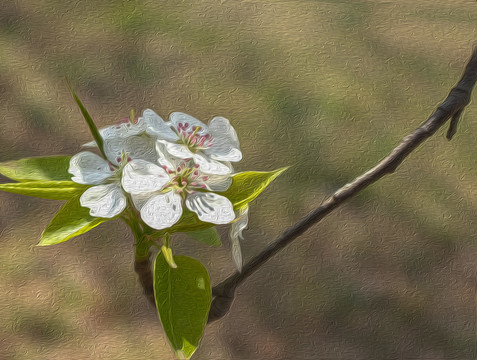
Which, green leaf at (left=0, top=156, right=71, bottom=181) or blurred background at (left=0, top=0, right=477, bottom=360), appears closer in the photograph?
green leaf at (left=0, top=156, right=71, bottom=181)

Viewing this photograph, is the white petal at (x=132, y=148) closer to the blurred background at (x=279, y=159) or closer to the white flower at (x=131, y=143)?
the white flower at (x=131, y=143)

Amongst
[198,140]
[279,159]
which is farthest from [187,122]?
[279,159]

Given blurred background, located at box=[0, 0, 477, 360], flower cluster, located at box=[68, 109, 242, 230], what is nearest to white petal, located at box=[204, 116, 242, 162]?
flower cluster, located at box=[68, 109, 242, 230]

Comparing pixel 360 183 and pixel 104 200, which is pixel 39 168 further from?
pixel 360 183

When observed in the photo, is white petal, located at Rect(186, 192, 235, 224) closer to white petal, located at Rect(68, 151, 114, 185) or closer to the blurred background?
white petal, located at Rect(68, 151, 114, 185)

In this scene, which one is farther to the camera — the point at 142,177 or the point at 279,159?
the point at 279,159

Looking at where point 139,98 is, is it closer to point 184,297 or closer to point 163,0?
point 163,0
